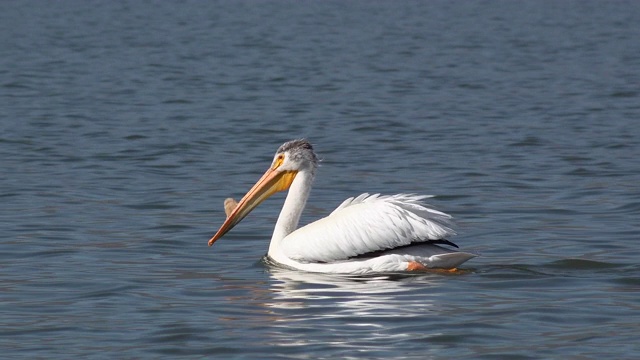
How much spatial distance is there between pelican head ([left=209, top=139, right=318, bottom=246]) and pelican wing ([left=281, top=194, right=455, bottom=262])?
782 millimetres

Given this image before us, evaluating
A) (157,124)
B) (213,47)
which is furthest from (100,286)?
(213,47)

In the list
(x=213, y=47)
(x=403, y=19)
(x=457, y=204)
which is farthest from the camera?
(x=403, y=19)

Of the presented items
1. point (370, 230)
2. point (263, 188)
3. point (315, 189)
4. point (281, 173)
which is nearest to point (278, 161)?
point (281, 173)

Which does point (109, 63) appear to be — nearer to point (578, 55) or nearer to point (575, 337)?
point (578, 55)

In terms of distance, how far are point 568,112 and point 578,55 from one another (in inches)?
356

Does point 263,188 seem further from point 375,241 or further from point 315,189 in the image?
point 315,189

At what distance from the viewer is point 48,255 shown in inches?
365

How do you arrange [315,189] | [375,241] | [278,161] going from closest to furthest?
[375,241]
[278,161]
[315,189]

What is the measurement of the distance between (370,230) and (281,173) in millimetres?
1214

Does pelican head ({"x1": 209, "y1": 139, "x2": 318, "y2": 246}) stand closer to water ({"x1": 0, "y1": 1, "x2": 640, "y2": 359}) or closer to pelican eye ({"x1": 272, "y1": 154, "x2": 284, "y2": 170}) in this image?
pelican eye ({"x1": 272, "y1": 154, "x2": 284, "y2": 170})

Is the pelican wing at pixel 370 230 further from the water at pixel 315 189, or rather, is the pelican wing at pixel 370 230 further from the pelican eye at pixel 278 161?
the pelican eye at pixel 278 161

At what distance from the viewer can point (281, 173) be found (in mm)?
9539

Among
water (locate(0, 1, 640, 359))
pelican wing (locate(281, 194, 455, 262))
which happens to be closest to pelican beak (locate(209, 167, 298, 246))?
water (locate(0, 1, 640, 359))

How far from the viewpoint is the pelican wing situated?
332 inches
